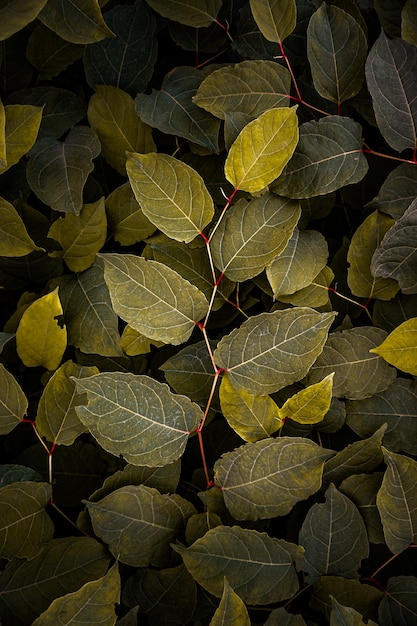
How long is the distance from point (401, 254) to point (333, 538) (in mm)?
352

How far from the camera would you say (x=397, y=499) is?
82 cm

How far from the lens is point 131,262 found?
794 mm

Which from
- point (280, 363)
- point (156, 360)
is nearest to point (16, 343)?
point (156, 360)

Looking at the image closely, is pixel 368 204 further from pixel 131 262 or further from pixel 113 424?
pixel 113 424

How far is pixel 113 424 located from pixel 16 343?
0.20 m

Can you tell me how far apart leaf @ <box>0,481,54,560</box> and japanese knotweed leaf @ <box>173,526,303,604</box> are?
0.54ft

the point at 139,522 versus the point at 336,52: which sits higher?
the point at 336,52

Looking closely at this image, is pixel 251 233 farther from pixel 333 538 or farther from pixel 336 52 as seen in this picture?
pixel 333 538

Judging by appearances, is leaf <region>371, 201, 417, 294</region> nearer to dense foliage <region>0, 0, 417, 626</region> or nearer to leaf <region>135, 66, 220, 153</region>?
dense foliage <region>0, 0, 417, 626</region>

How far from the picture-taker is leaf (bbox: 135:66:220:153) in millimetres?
868

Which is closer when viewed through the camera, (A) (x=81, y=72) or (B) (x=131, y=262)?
(B) (x=131, y=262)

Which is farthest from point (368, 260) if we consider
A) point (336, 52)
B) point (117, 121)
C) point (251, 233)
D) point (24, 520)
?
point (24, 520)

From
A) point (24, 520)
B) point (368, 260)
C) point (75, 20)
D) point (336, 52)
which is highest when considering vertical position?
point (75, 20)

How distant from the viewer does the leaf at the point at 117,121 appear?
0.89m
